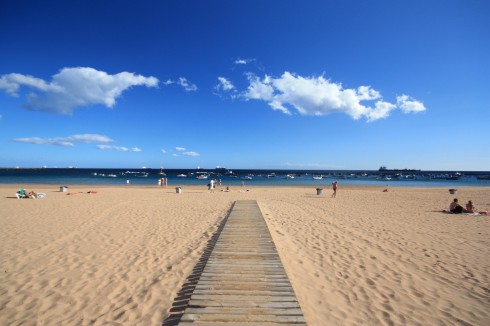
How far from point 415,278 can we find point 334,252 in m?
2.08

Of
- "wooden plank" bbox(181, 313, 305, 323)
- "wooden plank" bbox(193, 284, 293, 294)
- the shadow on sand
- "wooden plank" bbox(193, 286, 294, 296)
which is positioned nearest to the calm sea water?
the shadow on sand

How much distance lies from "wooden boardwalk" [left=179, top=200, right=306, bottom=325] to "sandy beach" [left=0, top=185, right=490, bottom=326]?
597mm

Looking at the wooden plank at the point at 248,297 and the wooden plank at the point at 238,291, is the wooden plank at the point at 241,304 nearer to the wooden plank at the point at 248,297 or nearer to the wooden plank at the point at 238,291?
the wooden plank at the point at 248,297

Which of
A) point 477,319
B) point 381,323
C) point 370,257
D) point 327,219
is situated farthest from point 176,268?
point 327,219

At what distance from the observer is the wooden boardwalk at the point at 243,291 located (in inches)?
144

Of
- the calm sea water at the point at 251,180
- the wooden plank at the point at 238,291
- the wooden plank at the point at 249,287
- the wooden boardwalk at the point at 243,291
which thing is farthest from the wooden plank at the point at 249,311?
the calm sea water at the point at 251,180

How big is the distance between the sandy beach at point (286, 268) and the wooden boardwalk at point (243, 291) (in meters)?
0.60

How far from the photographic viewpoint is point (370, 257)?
274 inches

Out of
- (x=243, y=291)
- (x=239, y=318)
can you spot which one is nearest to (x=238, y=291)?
(x=243, y=291)

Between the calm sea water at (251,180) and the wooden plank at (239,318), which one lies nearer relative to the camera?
the wooden plank at (239,318)

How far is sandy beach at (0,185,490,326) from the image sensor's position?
4340mm

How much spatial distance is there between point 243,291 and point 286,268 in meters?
1.99

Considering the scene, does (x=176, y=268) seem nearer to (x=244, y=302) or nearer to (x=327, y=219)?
(x=244, y=302)

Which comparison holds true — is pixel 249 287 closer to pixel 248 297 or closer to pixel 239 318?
pixel 248 297
